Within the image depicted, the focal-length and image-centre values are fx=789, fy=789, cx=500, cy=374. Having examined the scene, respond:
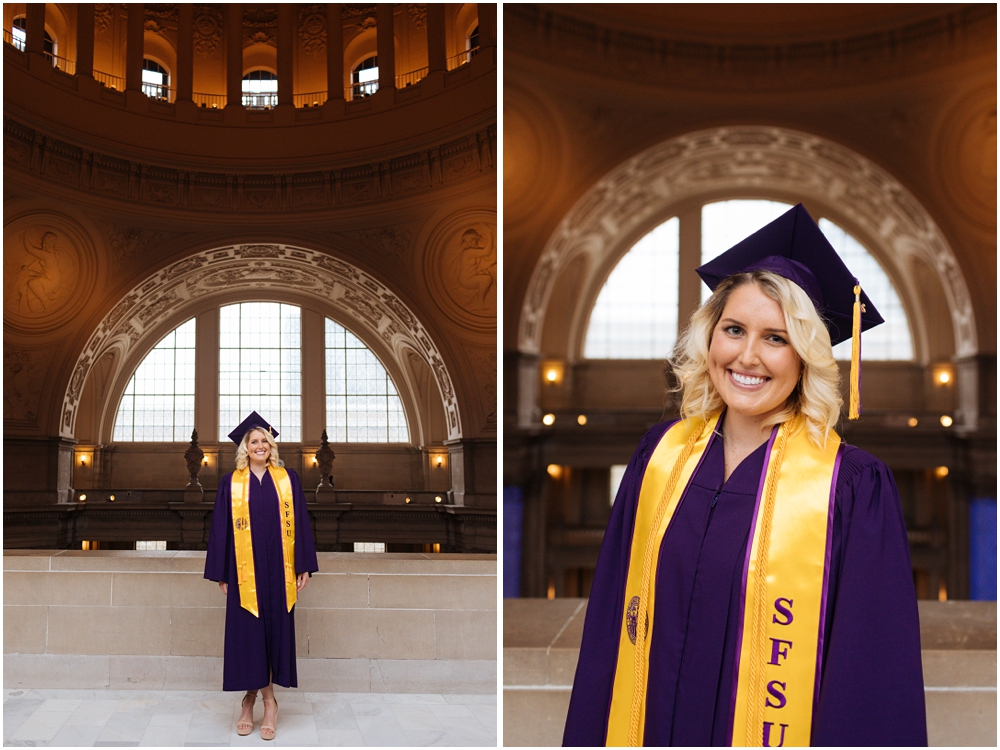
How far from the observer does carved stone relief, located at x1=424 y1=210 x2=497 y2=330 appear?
31.7 ft

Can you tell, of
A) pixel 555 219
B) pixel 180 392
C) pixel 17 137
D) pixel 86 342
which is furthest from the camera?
pixel 180 392

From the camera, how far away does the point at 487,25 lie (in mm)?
8336

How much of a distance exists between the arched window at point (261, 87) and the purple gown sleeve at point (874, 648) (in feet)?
Answer: 33.0

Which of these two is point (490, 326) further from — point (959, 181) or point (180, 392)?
point (959, 181)

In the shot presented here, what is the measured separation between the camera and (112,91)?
998cm

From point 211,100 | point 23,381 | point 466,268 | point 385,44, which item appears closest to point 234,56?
point 211,100

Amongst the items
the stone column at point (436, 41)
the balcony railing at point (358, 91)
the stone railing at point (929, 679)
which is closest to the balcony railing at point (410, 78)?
the stone column at point (436, 41)

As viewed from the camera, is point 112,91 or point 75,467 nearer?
point 112,91

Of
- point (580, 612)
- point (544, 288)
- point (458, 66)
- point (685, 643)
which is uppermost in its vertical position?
point (458, 66)

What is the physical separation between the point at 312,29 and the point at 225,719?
8.76 metres

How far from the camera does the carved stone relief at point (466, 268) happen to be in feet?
31.7

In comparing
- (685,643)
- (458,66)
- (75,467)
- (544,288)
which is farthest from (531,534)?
(685,643)

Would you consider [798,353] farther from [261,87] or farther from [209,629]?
[261,87]

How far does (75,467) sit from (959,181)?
1409 centimetres
